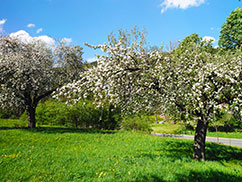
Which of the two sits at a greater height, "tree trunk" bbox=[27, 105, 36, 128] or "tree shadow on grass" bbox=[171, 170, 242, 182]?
"tree trunk" bbox=[27, 105, 36, 128]

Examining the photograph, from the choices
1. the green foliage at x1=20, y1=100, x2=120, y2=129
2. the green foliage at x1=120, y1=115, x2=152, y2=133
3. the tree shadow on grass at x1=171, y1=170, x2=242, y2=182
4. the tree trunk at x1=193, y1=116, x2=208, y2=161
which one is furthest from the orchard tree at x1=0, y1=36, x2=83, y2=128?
the tree shadow on grass at x1=171, y1=170, x2=242, y2=182

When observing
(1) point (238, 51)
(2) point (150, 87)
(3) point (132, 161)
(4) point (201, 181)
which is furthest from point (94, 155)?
(1) point (238, 51)

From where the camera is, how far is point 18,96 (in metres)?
16.8

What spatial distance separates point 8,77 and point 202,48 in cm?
1575

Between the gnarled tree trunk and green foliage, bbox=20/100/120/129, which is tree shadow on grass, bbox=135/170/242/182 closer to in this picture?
green foliage, bbox=20/100/120/129

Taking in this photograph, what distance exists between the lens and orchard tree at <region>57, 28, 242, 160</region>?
650 cm

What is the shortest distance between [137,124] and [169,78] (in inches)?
523

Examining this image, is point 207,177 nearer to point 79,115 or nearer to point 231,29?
point 79,115

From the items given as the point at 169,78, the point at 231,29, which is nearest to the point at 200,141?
the point at 169,78

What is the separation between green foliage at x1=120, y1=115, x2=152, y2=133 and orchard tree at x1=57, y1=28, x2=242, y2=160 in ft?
36.9

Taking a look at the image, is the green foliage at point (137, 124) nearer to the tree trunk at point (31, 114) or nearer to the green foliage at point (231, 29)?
the tree trunk at point (31, 114)

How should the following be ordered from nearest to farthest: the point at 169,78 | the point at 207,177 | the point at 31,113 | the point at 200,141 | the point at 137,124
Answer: the point at 207,177, the point at 169,78, the point at 200,141, the point at 31,113, the point at 137,124

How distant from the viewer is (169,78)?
6.79 meters

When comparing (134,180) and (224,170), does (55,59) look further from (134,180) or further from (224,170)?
(224,170)
